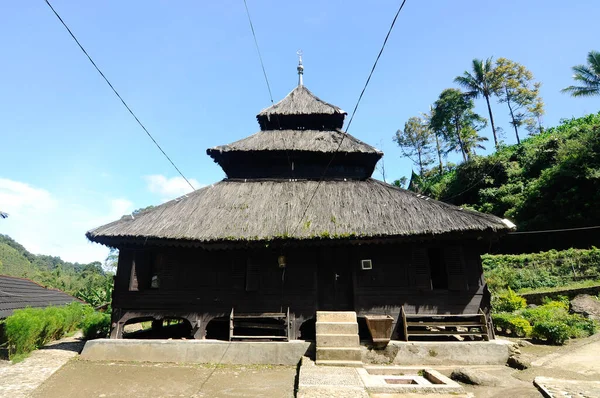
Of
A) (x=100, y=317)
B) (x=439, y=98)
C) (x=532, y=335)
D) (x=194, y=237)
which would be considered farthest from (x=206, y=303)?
(x=439, y=98)

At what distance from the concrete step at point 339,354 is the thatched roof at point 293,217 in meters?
2.87

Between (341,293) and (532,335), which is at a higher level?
(341,293)

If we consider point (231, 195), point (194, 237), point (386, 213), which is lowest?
point (194, 237)

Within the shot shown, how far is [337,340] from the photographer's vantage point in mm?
7820

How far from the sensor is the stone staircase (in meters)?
7.59

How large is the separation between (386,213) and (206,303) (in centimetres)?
616

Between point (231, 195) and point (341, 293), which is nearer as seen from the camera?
point (341, 293)

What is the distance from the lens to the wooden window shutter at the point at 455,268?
9031mm

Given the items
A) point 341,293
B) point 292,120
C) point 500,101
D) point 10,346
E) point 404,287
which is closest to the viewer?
point 10,346

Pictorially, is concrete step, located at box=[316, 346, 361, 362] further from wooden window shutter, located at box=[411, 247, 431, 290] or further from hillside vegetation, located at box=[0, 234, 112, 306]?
hillside vegetation, located at box=[0, 234, 112, 306]

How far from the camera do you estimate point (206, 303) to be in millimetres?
9289

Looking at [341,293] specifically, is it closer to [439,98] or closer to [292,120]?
[292,120]

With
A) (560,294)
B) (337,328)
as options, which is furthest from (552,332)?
(560,294)

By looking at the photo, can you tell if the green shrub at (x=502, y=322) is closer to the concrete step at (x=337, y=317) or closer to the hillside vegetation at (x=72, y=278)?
the concrete step at (x=337, y=317)
